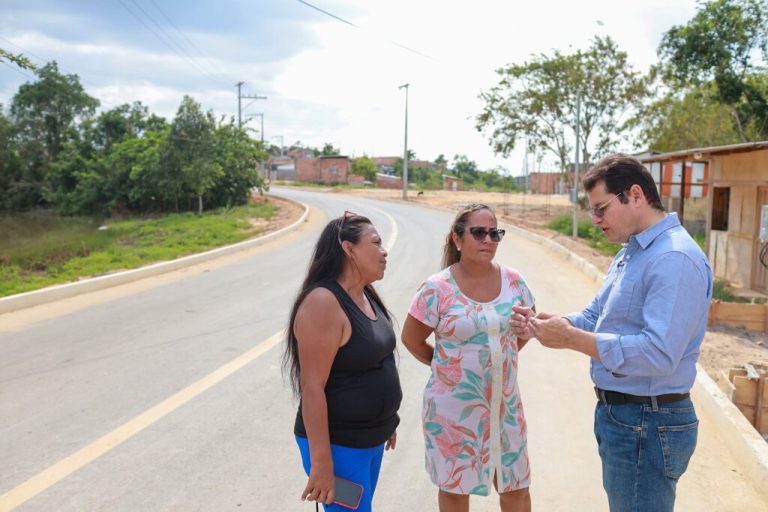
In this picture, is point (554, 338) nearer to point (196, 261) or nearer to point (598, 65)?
point (196, 261)

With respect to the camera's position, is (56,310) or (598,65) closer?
(56,310)

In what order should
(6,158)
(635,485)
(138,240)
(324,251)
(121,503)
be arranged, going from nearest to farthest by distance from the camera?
1. (635,485)
2. (324,251)
3. (121,503)
4. (138,240)
5. (6,158)

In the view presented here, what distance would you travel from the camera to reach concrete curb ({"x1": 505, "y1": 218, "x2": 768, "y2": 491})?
160 inches

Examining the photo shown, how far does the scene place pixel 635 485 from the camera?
2445mm

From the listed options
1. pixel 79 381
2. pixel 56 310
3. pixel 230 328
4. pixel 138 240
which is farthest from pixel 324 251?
pixel 138 240

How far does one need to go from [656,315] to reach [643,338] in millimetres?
92

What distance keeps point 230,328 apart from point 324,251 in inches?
236

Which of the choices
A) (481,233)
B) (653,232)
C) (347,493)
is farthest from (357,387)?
(653,232)

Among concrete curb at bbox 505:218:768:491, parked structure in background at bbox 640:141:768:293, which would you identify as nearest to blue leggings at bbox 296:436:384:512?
concrete curb at bbox 505:218:768:491

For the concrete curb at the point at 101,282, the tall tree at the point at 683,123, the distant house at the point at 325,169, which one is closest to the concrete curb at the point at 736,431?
the concrete curb at the point at 101,282

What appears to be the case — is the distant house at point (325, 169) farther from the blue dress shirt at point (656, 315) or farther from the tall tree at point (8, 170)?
the blue dress shirt at point (656, 315)

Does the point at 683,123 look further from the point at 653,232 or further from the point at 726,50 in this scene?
the point at 653,232

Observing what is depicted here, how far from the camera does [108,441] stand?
15.5 feet

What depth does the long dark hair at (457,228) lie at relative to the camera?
3.21 metres
